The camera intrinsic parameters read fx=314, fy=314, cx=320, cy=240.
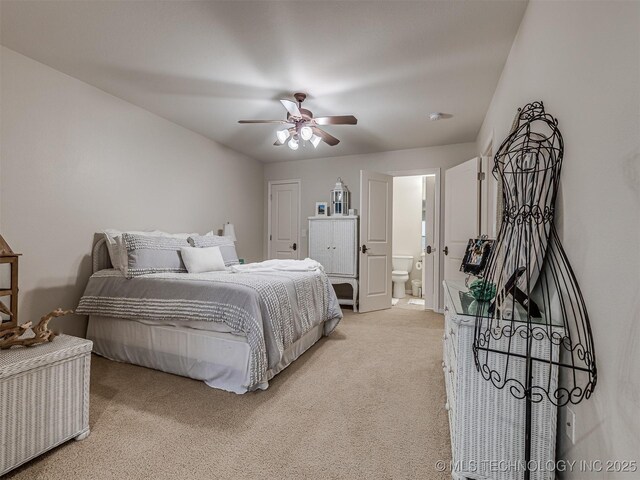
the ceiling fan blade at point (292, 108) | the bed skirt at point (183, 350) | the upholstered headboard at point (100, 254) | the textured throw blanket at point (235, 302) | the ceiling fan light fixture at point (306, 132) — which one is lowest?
the bed skirt at point (183, 350)

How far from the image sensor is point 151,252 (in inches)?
112

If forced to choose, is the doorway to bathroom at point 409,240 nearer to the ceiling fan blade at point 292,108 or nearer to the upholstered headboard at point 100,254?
the ceiling fan blade at point 292,108

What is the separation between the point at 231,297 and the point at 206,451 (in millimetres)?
918

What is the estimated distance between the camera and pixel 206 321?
7.46ft

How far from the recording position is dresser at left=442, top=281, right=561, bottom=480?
4.25 ft

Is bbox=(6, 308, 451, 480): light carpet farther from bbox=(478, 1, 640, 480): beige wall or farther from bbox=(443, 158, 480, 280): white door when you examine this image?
bbox=(443, 158, 480, 280): white door

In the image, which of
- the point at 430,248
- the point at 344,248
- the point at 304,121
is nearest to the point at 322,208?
the point at 344,248

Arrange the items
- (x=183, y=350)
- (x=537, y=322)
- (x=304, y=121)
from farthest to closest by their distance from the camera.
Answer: (x=304, y=121) → (x=183, y=350) → (x=537, y=322)

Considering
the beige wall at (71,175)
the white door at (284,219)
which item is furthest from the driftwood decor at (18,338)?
the white door at (284,219)

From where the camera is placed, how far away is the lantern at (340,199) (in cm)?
503

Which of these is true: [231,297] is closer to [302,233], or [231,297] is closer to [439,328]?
[439,328]

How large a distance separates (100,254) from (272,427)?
2.39 metres

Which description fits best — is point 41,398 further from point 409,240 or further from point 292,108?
point 409,240

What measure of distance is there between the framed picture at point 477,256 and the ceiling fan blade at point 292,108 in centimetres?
195
